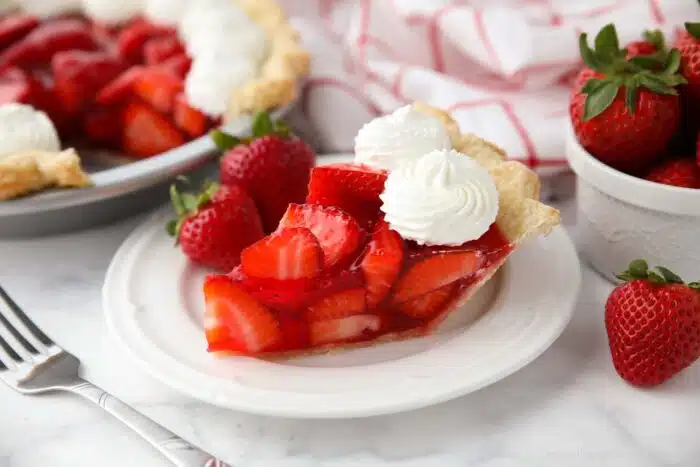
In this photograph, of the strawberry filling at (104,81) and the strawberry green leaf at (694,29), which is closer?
the strawberry green leaf at (694,29)

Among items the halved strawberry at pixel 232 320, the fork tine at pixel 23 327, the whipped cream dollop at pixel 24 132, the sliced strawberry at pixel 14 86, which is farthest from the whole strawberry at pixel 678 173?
the sliced strawberry at pixel 14 86

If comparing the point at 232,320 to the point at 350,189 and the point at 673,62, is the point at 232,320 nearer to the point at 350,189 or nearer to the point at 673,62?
the point at 350,189

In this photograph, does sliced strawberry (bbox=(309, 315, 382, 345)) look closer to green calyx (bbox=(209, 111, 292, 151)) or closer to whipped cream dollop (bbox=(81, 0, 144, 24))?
green calyx (bbox=(209, 111, 292, 151))

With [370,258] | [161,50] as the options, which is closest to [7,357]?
[370,258]

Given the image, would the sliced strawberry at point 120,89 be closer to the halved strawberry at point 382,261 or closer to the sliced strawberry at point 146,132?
the sliced strawberry at point 146,132

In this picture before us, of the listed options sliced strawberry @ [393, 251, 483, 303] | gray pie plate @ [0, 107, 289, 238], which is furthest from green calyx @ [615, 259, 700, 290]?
gray pie plate @ [0, 107, 289, 238]
